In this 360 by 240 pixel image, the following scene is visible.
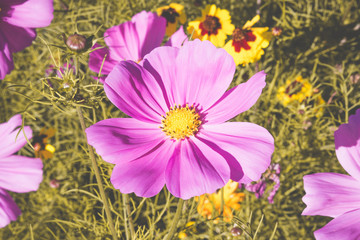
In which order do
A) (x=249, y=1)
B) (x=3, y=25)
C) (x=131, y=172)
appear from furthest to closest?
(x=249, y=1)
(x=3, y=25)
(x=131, y=172)

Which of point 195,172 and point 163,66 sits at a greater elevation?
point 163,66

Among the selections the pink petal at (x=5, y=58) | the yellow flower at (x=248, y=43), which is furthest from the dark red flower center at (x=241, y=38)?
the pink petal at (x=5, y=58)

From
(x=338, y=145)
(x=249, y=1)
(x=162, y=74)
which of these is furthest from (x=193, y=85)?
(x=249, y=1)

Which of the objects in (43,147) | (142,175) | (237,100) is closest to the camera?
(142,175)

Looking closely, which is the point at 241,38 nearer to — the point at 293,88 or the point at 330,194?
the point at 293,88

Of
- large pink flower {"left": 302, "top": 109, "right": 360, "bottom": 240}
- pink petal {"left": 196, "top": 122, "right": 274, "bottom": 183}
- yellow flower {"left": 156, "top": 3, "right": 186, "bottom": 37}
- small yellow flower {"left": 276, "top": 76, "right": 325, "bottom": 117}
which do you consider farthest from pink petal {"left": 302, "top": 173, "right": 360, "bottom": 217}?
A: yellow flower {"left": 156, "top": 3, "right": 186, "bottom": 37}

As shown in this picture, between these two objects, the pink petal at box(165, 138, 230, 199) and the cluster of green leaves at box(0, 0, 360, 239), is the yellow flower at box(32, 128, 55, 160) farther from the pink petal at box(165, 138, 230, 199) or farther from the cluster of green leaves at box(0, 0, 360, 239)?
the pink petal at box(165, 138, 230, 199)

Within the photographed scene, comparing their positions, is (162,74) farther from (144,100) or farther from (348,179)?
(348,179)

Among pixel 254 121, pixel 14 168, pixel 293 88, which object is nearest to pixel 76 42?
pixel 14 168
